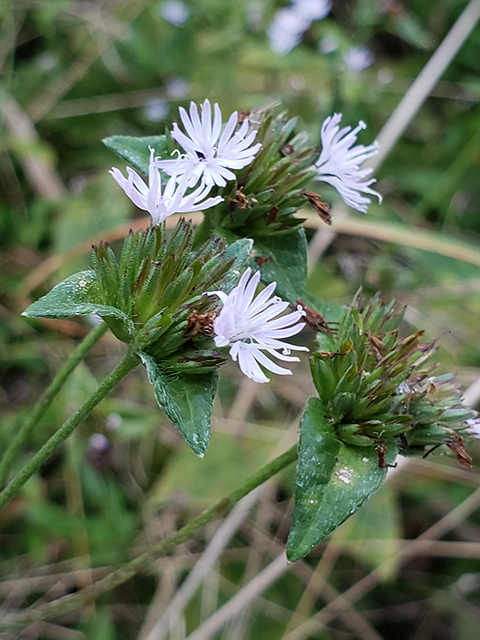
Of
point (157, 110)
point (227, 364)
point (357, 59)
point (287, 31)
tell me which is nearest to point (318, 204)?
point (227, 364)

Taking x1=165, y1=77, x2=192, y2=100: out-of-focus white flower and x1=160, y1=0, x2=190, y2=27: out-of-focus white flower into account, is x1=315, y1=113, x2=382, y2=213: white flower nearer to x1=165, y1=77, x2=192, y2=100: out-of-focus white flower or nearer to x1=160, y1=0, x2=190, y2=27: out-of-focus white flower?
x1=165, y1=77, x2=192, y2=100: out-of-focus white flower

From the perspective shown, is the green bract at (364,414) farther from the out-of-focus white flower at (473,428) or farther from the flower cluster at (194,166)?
the flower cluster at (194,166)

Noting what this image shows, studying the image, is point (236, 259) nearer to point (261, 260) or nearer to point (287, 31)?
point (261, 260)

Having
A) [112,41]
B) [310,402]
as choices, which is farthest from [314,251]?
[112,41]

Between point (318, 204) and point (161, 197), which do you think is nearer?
point (161, 197)

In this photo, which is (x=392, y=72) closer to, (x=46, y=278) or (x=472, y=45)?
(x=472, y=45)

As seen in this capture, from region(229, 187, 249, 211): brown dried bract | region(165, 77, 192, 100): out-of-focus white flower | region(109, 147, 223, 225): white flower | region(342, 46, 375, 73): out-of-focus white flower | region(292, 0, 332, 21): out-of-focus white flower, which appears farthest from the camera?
region(292, 0, 332, 21): out-of-focus white flower

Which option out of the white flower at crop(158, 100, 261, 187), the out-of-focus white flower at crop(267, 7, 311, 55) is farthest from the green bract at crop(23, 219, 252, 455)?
the out-of-focus white flower at crop(267, 7, 311, 55)
